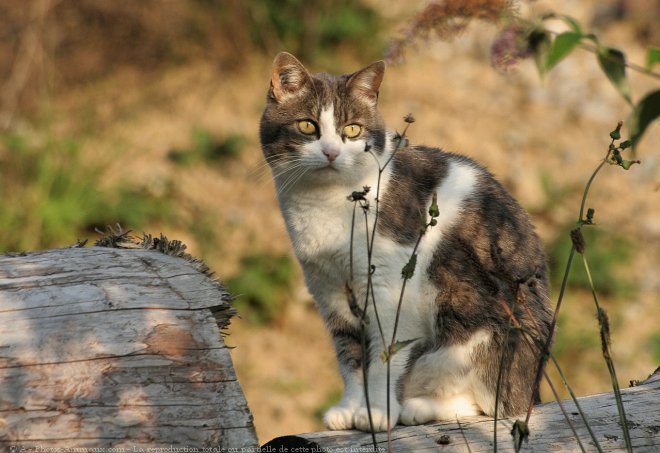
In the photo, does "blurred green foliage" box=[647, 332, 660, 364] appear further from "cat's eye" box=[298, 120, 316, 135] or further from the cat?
"cat's eye" box=[298, 120, 316, 135]

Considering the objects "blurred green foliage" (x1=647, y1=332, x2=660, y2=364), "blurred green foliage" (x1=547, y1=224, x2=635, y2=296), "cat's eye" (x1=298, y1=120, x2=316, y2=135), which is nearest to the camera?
"cat's eye" (x1=298, y1=120, x2=316, y2=135)

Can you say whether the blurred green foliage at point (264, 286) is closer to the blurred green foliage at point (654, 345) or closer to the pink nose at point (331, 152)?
the blurred green foliage at point (654, 345)

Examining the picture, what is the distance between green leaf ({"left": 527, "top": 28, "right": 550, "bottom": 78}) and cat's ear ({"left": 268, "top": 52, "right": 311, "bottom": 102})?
5.96 feet

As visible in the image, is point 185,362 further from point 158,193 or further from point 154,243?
point 158,193

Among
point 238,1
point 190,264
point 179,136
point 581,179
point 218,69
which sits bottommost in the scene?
point 190,264

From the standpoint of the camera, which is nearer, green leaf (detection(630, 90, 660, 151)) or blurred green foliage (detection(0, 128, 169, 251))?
green leaf (detection(630, 90, 660, 151))

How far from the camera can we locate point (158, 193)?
608cm

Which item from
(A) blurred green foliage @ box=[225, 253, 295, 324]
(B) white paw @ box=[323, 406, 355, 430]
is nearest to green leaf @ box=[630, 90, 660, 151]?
(B) white paw @ box=[323, 406, 355, 430]

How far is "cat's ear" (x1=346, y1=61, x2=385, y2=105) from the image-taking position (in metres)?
3.03

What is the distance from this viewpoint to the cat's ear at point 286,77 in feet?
10.0

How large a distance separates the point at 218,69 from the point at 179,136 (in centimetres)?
71

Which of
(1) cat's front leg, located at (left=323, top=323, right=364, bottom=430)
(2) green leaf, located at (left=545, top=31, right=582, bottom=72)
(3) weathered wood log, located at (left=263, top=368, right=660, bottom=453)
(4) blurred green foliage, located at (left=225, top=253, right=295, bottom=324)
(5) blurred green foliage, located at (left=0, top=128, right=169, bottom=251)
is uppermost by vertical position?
(5) blurred green foliage, located at (left=0, top=128, right=169, bottom=251)

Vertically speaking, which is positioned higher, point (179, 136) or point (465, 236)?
point (179, 136)

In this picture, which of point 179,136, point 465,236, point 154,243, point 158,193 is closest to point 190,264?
point 154,243
